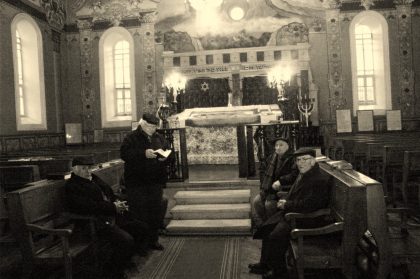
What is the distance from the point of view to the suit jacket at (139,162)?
5.52 metres

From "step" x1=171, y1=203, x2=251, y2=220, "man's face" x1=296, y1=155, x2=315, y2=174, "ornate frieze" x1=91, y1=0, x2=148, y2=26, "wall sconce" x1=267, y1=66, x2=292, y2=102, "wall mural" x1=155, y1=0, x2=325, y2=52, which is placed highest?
"ornate frieze" x1=91, y1=0, x2=148, y2=26

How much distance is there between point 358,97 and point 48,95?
10.6 metres

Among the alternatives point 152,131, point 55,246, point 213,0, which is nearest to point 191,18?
point 213,0

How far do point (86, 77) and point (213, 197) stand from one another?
9.92 meters

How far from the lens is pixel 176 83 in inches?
583

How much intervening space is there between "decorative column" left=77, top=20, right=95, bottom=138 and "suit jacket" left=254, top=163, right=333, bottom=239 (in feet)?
39.2

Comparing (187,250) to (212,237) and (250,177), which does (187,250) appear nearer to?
(212,237)

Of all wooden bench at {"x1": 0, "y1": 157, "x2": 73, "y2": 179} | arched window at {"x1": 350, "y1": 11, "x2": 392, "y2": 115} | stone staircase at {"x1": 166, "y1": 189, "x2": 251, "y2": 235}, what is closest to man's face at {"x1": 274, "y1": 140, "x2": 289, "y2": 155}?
stone staircase at {"x1": 166, "y1": 189, "x2": 251, "y2": 235}

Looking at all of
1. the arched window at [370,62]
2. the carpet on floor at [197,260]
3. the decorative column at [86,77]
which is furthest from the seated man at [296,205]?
the decorative column at [86,77]

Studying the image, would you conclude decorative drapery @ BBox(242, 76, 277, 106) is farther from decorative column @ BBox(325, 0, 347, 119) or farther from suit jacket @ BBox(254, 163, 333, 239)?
suit jacket @ BBox(254, 163, 333, 239)

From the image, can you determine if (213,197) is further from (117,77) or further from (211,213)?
(117,77)

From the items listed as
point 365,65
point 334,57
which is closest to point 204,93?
point 334,57

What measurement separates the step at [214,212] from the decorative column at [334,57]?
8886mm

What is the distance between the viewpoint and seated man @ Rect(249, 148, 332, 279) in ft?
14.3
